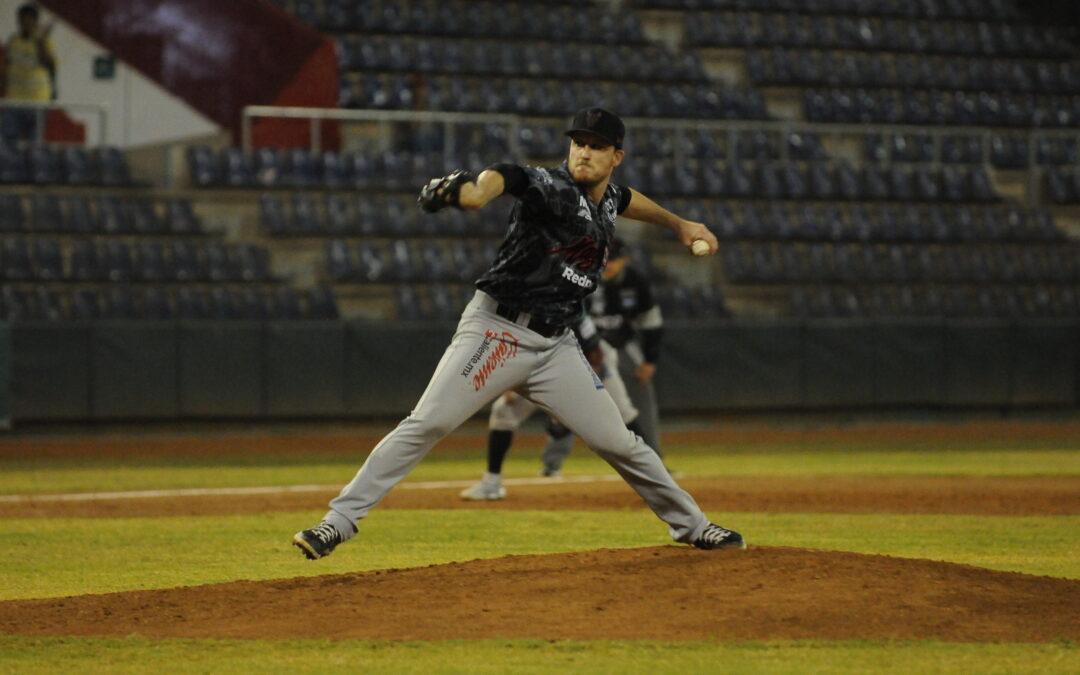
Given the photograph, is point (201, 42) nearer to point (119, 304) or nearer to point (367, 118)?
point (367, 118)

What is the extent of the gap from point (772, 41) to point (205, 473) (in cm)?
1414

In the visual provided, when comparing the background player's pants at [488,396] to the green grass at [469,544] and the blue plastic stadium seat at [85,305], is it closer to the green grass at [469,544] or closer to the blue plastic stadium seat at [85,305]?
the green grass at [469,544]

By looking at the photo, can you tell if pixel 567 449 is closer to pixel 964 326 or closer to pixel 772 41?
pixel 964 326

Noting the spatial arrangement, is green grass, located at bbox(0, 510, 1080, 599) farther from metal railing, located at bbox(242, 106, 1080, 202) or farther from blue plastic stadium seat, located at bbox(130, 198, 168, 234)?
metal railing, located at bbox(242, 106, 1080, 202)

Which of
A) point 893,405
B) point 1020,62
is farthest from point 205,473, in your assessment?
point 1020,62

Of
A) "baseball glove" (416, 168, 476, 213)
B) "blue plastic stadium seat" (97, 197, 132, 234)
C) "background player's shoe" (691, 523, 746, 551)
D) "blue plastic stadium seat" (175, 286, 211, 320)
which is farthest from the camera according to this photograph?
"blue plastic stadium seat" (97, 197, 132, 234)

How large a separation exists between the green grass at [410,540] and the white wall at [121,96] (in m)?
10.3

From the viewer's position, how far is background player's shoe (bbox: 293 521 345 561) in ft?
20.7

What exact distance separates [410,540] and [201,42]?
1256 centimetres

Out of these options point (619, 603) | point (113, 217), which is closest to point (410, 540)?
point (619, 603)

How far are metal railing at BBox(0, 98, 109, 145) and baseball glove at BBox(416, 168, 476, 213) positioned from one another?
13.7 m

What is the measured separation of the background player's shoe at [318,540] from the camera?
6.30 m

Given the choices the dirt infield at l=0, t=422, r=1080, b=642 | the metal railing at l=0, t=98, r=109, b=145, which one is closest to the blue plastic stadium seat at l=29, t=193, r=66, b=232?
the metal railing at l=0, t=98, r=109, b=145

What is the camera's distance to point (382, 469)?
647 centimetres
